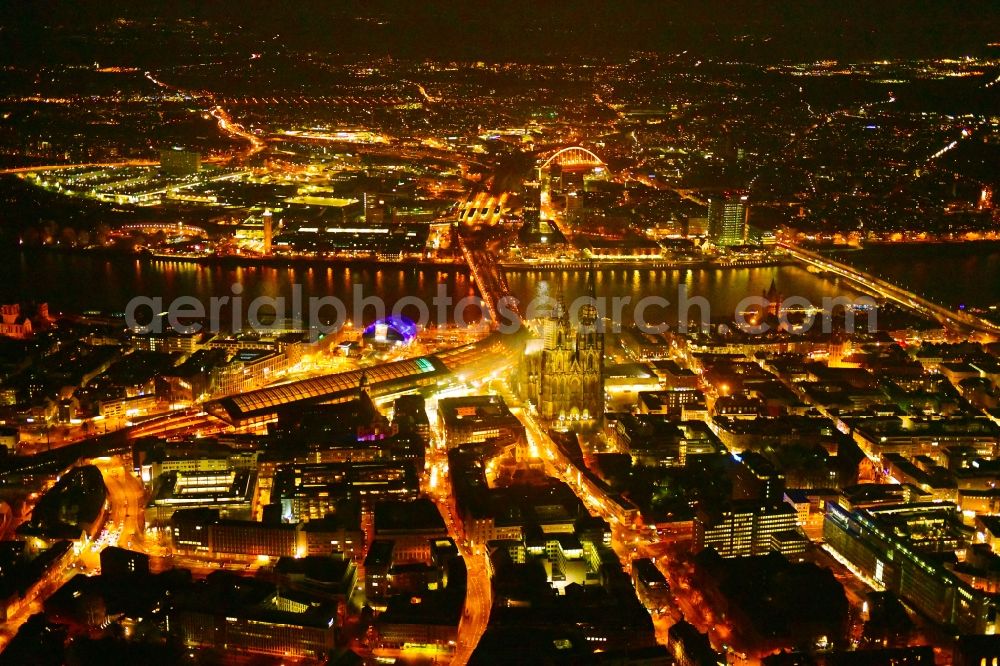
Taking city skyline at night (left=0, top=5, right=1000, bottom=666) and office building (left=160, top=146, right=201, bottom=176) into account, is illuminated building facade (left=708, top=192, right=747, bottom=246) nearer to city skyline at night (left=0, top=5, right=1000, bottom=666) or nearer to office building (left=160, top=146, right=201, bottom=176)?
city skyline at night (left=0, top=5, right=1000, bottom=666)

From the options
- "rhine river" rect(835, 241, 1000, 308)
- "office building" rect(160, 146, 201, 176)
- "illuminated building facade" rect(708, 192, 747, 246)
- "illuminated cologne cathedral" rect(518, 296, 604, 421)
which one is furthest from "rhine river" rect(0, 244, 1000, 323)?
"office building" rect(160, 146, 201, 176)

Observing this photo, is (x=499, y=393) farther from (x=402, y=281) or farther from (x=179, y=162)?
(x=179, y=162)

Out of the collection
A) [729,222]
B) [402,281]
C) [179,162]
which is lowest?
[402,281]

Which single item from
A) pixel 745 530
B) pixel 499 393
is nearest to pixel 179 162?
pixel 499 393

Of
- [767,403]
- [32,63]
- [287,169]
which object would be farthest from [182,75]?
[767,403]

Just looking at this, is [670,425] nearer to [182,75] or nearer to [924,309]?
[924,309]

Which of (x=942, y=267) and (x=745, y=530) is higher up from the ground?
(x=942, y=267)

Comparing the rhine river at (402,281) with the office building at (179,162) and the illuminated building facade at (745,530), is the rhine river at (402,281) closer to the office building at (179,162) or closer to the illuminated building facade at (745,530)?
the illuminated building facade at (745,530)

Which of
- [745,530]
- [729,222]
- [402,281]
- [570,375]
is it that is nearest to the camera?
[745,530]
